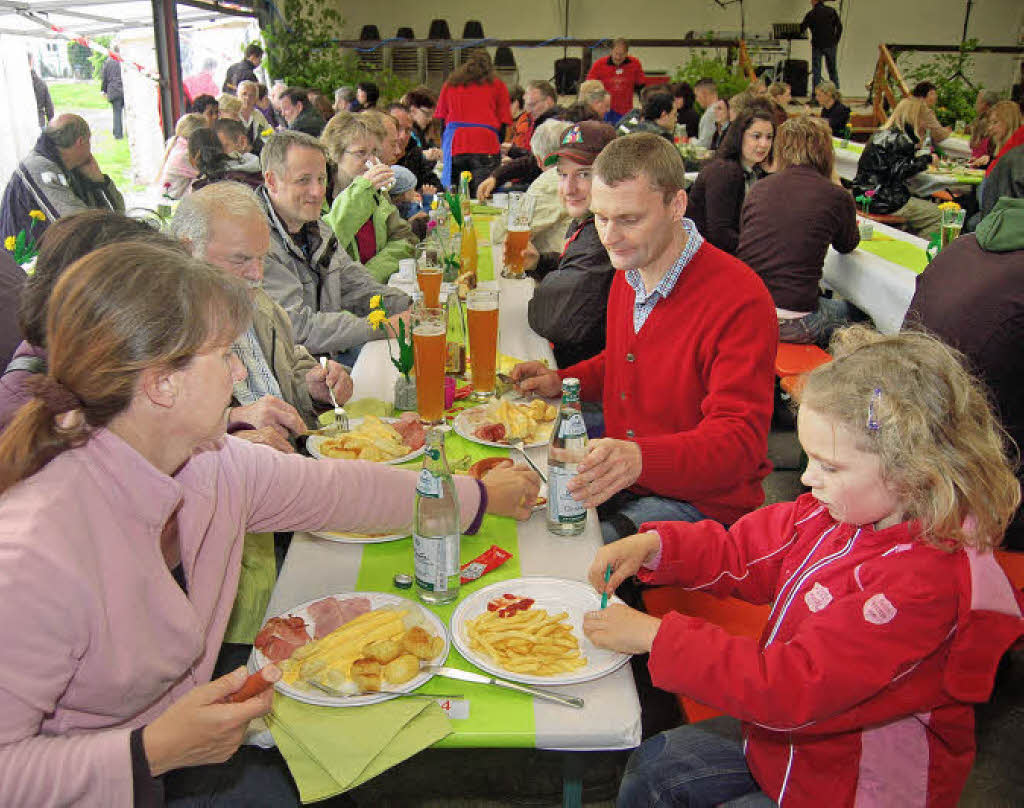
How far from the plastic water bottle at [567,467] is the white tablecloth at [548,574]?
3 cm

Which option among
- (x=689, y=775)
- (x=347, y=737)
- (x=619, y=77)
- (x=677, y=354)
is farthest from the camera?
(x=619, y=77)

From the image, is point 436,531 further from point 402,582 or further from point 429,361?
point 429,361

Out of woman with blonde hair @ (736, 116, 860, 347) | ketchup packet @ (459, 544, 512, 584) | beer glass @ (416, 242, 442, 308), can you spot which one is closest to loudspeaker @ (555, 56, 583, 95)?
woman with blonde hair @ (736, 116, 860, 347)

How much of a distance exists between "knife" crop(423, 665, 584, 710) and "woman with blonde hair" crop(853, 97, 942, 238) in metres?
5.76

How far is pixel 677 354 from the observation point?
2.12 m

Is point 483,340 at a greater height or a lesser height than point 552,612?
greater

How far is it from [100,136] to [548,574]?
7.00m

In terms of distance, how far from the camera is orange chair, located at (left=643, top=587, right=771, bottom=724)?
182cm

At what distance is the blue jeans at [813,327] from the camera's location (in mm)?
3971

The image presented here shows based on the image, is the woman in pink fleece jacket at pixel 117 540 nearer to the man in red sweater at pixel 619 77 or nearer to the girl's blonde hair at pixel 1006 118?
the girl's blonde hair at pixel 1006 118

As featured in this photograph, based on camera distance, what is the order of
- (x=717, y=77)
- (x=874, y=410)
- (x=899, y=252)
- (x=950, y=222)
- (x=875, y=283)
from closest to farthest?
(x=874, y=410) < (x=950, y=222) < (x=875, y=283) < (x=899, y=252) < (x=717, y=77)

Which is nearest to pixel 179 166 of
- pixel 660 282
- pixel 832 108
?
pixel 660 282

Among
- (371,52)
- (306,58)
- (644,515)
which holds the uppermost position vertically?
(371,52)

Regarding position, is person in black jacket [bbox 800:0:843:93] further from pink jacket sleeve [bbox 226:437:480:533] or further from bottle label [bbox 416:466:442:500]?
bottle label [bbox 416:466:442:500]
